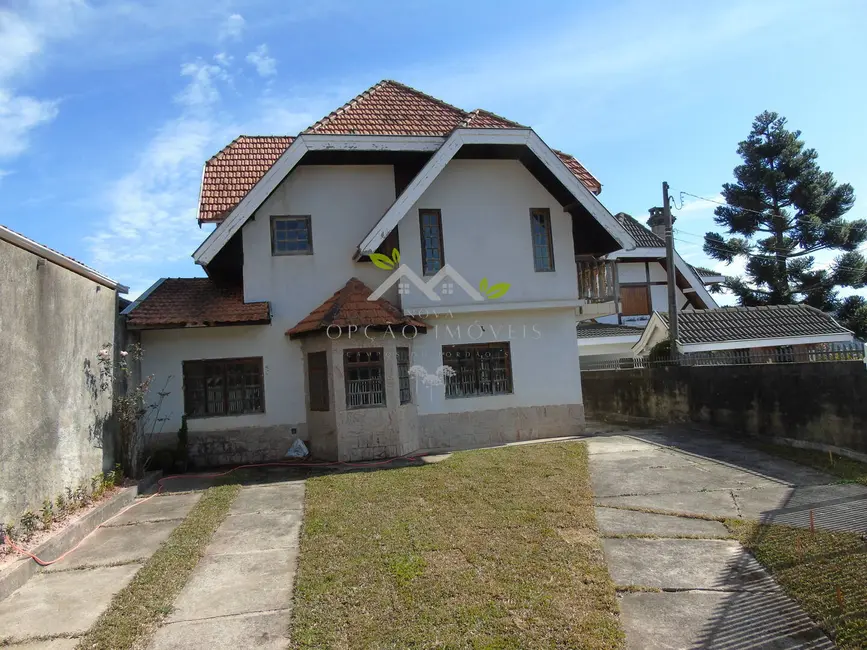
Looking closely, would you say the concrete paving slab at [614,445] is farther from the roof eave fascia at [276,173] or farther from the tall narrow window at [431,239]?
the roof eave fascia at [276,173]

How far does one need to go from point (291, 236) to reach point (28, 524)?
25.0 ft

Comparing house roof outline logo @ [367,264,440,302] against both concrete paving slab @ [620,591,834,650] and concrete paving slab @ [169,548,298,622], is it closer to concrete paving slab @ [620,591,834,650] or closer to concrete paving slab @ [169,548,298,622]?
concrete paving slab @ [169,548,298,622]

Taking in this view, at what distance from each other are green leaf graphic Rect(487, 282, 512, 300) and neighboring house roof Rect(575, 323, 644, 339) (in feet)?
33.7

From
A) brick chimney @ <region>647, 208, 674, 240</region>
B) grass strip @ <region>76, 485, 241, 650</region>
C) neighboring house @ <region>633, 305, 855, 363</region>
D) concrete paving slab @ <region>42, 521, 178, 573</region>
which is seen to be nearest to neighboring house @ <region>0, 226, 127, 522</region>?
concrete paving slab @ <region>42, 521, 178, 573</region>

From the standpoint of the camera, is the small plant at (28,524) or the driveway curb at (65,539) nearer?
the driveway curb at (65,539)

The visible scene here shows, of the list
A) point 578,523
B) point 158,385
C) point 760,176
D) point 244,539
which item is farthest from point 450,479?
point 760,176

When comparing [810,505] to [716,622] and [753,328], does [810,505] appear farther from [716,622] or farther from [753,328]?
[753,328]

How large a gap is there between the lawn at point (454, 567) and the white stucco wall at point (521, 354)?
3.90 metres

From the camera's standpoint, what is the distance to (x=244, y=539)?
6.56m

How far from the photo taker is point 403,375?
38.8ft

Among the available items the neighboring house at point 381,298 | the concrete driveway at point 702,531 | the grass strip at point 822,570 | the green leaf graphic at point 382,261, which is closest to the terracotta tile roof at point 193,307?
the neighboring house at point 381,298

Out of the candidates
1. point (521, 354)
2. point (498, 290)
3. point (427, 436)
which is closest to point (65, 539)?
point (427, 436)

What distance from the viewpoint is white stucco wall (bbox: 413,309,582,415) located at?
12.5 meters

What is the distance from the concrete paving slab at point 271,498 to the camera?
7879 mm
